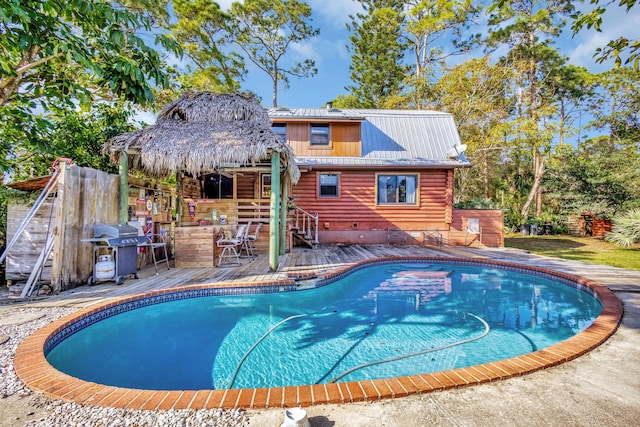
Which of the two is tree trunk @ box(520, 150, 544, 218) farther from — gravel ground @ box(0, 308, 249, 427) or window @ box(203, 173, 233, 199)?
gravel ground @ box(0, 308, 249, 427)

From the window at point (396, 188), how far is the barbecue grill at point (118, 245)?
334 inches

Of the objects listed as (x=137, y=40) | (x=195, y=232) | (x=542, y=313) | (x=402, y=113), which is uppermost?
(x=402, y=113)

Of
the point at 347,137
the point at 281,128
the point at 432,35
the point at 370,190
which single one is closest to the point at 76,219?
the point at 281,128

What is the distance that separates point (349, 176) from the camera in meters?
11.2

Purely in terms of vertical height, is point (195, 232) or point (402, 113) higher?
point (402, 113)

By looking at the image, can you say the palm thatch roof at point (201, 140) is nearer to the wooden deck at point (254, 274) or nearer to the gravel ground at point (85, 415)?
the wooden deck at point (254, 274)

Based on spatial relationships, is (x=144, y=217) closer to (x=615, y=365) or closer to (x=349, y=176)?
(x=349, y=176)

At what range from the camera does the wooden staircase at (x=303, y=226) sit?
10123 millimetres

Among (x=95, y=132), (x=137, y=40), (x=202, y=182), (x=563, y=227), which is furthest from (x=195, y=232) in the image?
(x=563, y=227)

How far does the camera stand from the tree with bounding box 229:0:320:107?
57.8 ft

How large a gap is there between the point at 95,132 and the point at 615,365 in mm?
9888

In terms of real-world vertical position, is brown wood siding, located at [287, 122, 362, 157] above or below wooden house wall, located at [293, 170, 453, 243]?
above

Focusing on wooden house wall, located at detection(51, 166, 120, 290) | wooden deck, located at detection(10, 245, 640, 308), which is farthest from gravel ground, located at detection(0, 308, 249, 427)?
wooden house wall, located at detection(51, 166, 120, 290)

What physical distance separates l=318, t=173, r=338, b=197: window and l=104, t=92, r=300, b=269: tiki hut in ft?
12.9
